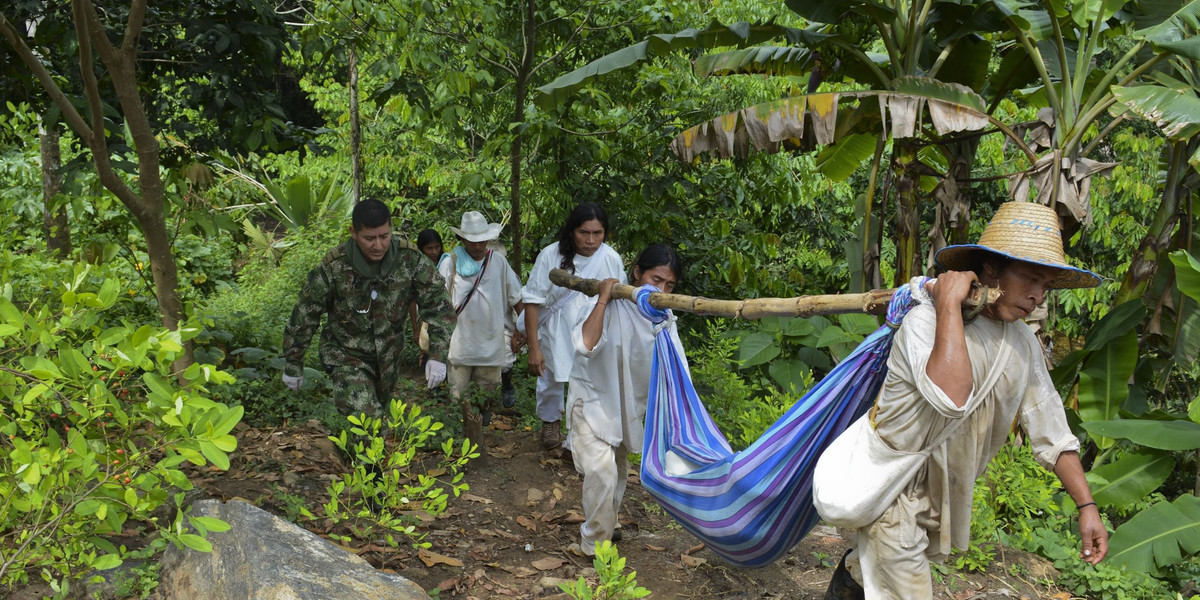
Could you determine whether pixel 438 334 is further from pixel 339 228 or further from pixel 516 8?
pixel 339 228

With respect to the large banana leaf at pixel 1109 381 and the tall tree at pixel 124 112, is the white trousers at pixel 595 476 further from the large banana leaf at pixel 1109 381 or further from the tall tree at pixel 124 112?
the large banana leaf at pixel 1109 381

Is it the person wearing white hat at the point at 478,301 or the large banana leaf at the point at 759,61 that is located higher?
the large banana leaf at the point at 759,61

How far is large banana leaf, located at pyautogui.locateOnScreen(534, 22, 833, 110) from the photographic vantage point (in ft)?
18.1

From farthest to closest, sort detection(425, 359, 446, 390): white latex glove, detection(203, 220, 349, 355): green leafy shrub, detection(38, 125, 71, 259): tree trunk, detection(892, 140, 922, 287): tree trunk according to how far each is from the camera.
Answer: detection(203, 220, 349, 355): green leafy shrub, detection(38, 125, 71, 259): tree trunk, detection(892, 140, 922, 287): tree trunk, detection(425, 359, 446, 390): white latex glove

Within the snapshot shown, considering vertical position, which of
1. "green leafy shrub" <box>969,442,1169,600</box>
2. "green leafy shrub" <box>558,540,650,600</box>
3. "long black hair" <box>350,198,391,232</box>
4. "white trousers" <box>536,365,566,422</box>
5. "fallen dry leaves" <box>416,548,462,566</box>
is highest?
"long black hair" <box>350,198,391,232</box>

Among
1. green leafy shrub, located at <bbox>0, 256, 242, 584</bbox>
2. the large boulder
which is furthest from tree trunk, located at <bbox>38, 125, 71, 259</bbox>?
green leafy shrub, located at <bbox>0, 256, 242, 584</bbox>

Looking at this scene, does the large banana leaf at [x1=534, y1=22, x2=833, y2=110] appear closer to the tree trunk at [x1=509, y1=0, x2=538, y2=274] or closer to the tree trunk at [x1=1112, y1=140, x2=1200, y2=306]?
the tree trunk at [x1=509, y1=0, x2=538, y2=274]

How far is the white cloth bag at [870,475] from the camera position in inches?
103

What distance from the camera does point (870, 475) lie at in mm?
2652

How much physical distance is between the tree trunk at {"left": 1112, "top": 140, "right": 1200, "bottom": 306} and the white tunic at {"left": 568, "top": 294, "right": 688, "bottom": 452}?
10.4 feet

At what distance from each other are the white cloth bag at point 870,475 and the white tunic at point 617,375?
5.40 ft

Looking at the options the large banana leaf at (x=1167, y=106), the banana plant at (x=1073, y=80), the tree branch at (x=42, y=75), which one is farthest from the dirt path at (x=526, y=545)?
the large banana leaf at (x=1167, y=106)

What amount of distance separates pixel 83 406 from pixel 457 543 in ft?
8.84

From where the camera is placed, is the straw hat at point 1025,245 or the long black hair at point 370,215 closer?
the straw hat at point 1025,245
